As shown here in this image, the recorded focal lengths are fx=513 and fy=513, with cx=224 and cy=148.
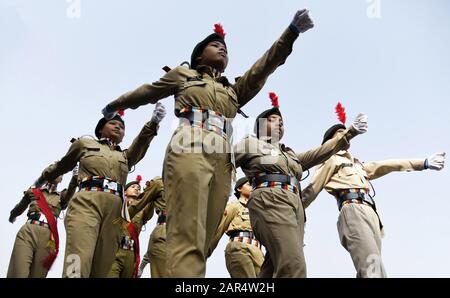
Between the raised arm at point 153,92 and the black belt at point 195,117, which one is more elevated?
the raised arm at point 153,92

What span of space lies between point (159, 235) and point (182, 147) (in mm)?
4202

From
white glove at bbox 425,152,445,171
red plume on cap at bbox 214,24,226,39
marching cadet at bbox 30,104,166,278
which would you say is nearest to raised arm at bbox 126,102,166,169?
marching cadet at bbox 30,104,166,278

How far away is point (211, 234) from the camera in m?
3.62

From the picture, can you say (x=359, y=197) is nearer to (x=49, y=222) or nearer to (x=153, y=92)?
(x=153, y=92)

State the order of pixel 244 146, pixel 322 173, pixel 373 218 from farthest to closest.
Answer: pixel 322 173 < pixel 373 218 < pixel 244 146

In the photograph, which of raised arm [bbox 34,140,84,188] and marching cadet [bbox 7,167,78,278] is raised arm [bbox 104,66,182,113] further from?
marching cadet [bbox 7,167,78,278]

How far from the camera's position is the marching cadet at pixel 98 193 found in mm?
5184

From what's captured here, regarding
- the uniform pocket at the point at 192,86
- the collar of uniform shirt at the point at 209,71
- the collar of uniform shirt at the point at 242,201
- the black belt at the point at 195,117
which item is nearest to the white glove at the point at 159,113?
the collar of uniform shirt at the point at 209,71

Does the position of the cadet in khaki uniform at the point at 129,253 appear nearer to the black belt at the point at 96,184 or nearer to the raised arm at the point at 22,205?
the black belt at the point at 96,184

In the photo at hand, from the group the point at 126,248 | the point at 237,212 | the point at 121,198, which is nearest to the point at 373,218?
the point at 237,212

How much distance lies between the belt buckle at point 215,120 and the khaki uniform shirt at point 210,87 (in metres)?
0.07
